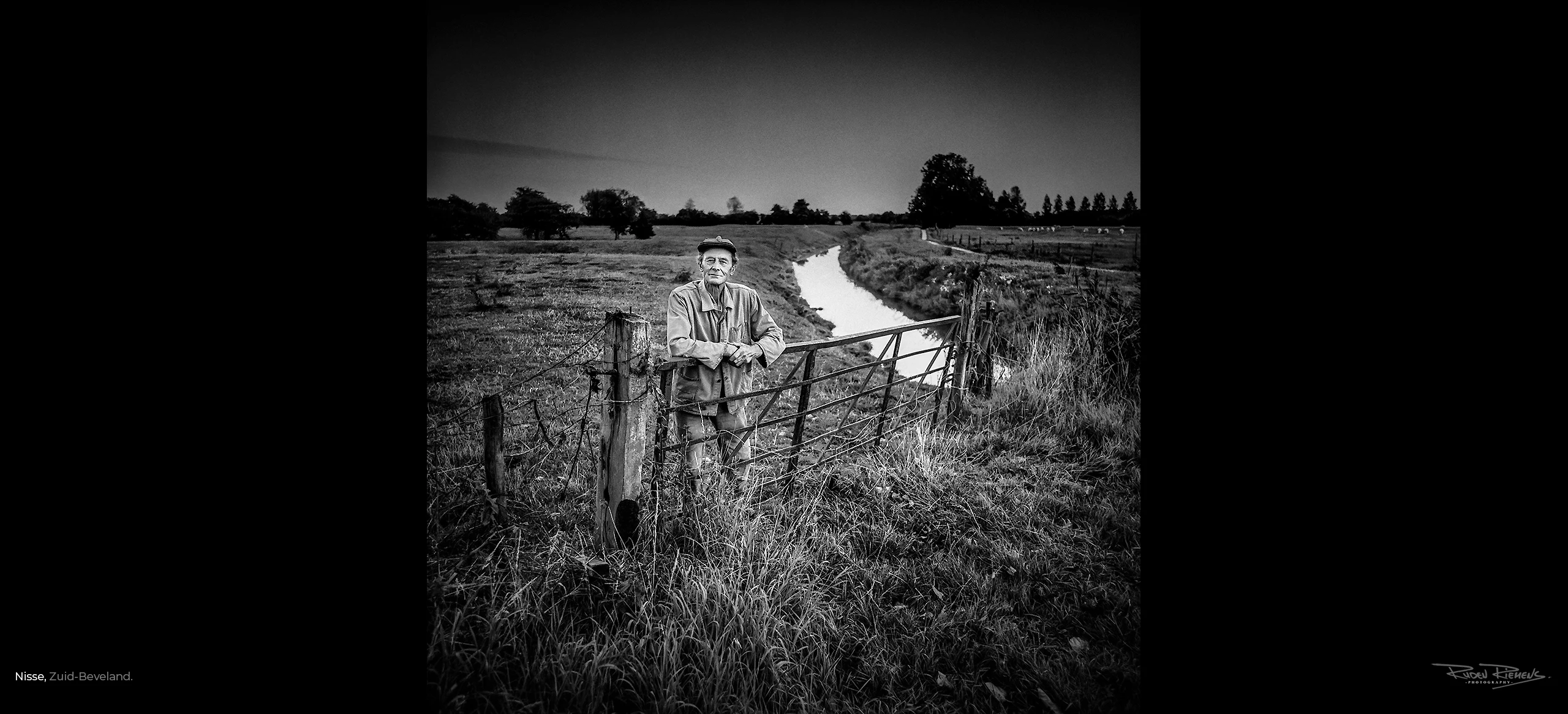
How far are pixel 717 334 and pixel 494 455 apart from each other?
58.4 inches

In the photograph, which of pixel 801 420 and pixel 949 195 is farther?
pixel 949 195

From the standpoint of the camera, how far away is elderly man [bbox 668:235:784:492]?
9.75ft

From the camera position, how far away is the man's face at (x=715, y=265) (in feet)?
9.96

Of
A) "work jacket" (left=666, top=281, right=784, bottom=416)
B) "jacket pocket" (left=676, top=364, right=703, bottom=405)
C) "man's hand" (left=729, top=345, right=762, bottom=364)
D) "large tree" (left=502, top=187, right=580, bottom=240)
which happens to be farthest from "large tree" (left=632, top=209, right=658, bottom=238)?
"man's hand" (left=729, top=345, right=762, bottom=364)

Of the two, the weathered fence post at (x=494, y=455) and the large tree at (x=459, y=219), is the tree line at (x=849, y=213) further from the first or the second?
the weathered fence post at (x=494, y=455)

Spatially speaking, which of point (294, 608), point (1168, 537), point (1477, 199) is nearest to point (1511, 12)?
point (1477, 199)

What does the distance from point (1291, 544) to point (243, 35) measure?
495cm

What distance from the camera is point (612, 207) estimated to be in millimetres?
4422

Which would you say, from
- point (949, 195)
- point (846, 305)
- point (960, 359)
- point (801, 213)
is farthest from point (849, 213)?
point (846, 305)

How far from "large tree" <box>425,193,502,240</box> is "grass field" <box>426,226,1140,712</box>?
1.05 ft

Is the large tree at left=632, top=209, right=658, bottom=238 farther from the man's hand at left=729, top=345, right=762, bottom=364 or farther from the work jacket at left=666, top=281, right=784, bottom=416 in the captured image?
the man's hand at left=729, top=345, right=762, bottom=364

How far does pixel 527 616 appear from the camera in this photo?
186 centimetres
